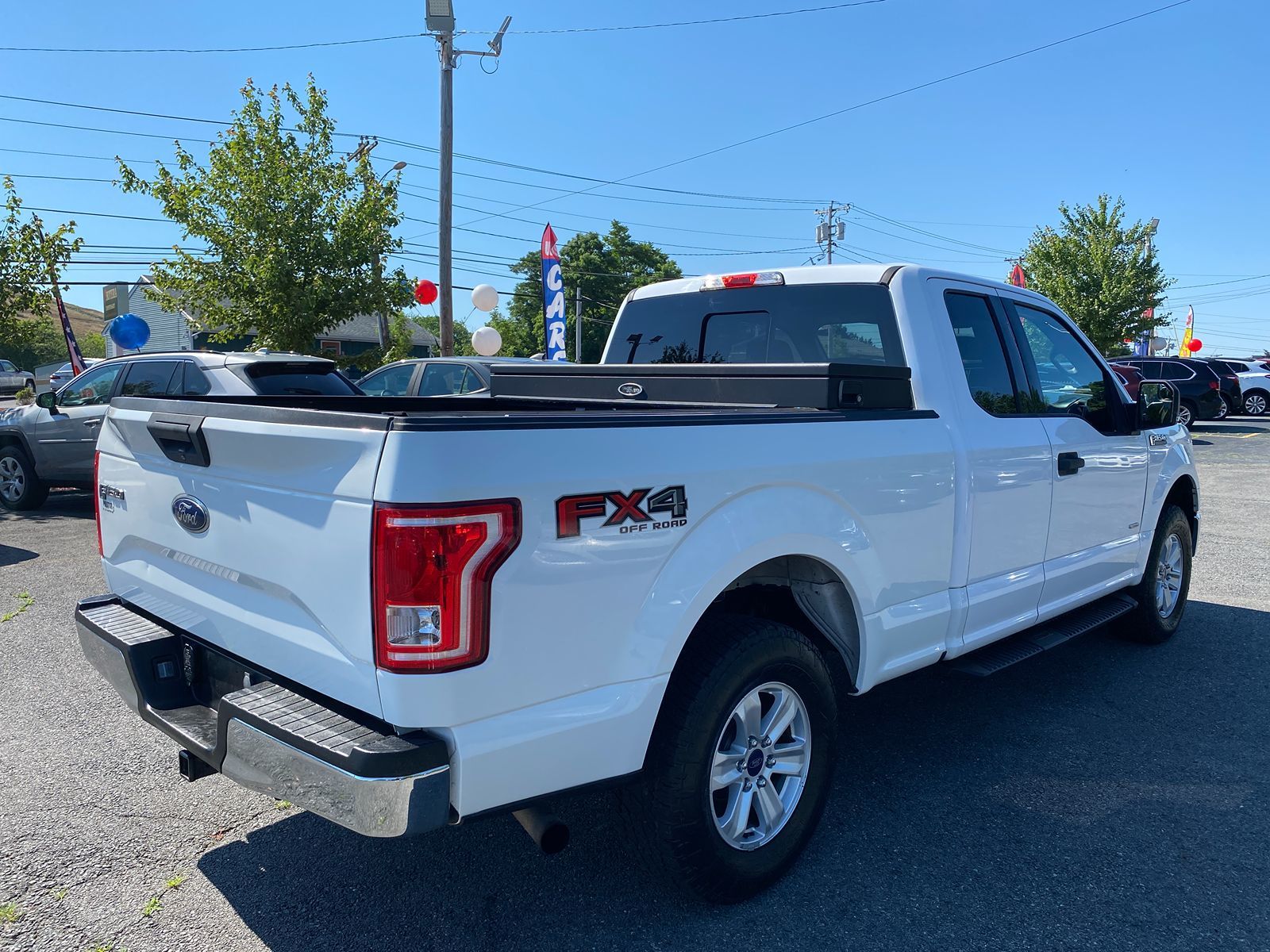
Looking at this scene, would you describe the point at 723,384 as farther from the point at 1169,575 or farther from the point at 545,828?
the point at 1169,575

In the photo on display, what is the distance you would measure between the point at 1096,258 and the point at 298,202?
2591 cm

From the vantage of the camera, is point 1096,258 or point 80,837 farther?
point 1096,258

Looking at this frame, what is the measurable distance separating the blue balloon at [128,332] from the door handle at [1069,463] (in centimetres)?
2055

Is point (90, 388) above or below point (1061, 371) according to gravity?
below

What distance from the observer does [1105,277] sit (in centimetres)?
3017

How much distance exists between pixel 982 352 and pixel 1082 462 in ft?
2.65

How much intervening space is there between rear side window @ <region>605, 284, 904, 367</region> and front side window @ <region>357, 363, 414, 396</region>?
7624mm

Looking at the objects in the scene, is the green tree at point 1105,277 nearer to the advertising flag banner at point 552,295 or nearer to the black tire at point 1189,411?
the black tire at point 1189,411

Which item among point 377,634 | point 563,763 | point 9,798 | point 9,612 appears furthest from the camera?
point 9,612

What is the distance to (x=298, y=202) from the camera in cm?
1532

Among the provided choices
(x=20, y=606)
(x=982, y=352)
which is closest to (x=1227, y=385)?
(x=982, y=352)

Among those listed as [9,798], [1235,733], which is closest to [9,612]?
[9,798]

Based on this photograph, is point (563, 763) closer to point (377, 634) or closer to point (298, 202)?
point (377, 634)

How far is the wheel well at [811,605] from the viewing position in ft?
9.95
